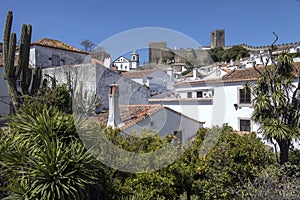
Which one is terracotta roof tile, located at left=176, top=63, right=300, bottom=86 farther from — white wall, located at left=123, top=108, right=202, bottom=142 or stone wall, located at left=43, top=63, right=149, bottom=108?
stone wall, located at left=43, top=63, right=149, bottom=108

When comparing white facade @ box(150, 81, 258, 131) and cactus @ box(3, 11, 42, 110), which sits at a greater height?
cactus @ box(3, 11, 42, 110)

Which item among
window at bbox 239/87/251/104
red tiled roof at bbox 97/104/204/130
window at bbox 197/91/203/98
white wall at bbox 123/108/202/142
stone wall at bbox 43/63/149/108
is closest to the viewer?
red tiled roof at bbox 97/104/204/130

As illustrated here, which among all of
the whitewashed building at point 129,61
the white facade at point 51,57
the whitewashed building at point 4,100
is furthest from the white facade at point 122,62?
the whitewashed building at point 4,100

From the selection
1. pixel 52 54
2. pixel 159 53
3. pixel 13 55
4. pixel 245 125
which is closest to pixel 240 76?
pixel 245 125

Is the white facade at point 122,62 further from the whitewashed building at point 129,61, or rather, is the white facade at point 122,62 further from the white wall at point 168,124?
the white wall at point 168,124

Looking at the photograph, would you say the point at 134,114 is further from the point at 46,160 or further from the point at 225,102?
the point at 225,102

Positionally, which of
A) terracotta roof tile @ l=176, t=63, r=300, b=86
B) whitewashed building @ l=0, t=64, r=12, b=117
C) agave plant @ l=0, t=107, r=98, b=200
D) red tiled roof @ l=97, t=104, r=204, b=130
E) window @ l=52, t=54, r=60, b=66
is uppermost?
window @ l=52, t=54, r=60, b=66

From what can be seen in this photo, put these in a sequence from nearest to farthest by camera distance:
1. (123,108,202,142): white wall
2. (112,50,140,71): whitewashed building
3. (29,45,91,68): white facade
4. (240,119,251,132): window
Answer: (112,50,140,71): whitewashed building
(123,108,202,142): white wall
(240,119,251,132): window
(29,45,91,68): white facade

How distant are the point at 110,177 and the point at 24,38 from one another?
1198cm

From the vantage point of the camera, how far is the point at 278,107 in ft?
41.5

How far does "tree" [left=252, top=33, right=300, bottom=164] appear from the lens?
12.1 meters

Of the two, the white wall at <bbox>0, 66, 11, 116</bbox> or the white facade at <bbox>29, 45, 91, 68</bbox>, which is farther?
the white facade at <bbox>29, 45, 91, 68</bbox>

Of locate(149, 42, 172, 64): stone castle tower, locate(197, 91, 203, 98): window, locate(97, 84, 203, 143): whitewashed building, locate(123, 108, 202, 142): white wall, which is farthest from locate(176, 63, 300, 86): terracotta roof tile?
locate(149, 42, 172, 64): stone castle tower

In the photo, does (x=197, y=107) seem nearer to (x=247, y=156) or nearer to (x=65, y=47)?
(x=247, y=156)
